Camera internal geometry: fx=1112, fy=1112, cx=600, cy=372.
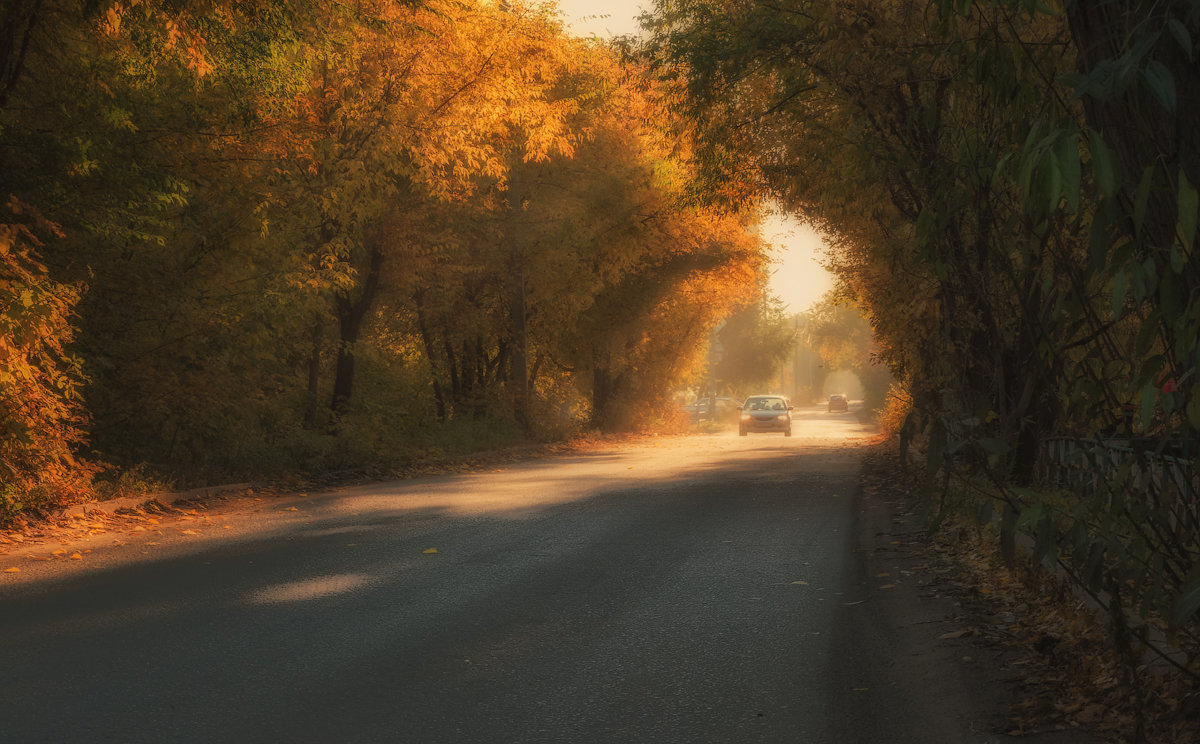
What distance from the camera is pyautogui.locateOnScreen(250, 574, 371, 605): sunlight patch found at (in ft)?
26.7

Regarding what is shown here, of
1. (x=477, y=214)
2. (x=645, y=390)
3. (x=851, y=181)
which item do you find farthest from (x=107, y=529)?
(x=645, y=390)

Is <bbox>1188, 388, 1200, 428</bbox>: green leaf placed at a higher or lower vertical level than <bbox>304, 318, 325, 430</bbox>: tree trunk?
lower

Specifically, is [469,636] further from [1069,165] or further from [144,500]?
[144,500]

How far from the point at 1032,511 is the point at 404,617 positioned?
A: 489 centimetres

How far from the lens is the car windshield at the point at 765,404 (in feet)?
152

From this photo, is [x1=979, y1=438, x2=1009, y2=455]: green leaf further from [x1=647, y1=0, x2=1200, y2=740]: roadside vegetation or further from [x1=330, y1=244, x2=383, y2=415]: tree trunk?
[x1=330, y1=244, x2=383, y2=415]: tree trunk

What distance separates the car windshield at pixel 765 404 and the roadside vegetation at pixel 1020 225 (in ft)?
71.4

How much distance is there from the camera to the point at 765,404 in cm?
4662

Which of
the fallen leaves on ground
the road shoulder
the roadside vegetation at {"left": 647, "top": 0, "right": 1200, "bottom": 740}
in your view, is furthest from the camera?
the road shoulder

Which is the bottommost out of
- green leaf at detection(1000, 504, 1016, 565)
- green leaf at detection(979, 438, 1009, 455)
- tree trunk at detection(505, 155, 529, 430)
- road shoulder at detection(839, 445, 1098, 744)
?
road shoulder at detection(839, 445, 1098, 744)

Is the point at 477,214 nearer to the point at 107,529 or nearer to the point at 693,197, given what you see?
the point at 693,197

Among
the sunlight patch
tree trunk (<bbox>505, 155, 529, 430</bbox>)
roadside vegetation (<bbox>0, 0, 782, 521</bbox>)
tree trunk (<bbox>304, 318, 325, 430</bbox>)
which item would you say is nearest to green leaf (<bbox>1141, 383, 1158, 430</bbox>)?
the sunlight patch

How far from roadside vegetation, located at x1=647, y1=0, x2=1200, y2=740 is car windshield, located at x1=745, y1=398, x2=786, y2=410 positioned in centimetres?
2176

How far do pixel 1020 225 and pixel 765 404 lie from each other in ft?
126
